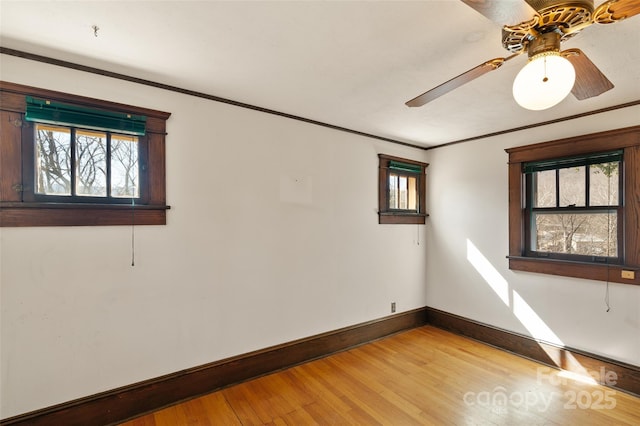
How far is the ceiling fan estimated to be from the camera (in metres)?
1.14

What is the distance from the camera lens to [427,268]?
4285 millimetres

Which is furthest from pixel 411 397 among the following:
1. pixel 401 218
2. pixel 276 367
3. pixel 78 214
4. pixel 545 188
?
pixel 78 214

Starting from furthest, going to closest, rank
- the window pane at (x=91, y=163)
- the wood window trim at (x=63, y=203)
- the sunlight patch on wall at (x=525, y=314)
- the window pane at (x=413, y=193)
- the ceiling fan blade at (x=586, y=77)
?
the window pane at (x=413, y=193) → the sunlight patch on wall at (x=525, y=314) → the window pane at (x=91, y=163) → the wood window trim at (x=63, y=203) → the ceiling fan blade at (x=586, y=77)

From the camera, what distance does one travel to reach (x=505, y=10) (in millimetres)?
1144

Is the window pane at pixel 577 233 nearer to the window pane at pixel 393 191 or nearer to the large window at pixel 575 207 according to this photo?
the large window at pixel 575 207

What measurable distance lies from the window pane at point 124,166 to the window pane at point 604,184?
161 inches

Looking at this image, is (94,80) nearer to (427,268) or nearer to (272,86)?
(272,86)

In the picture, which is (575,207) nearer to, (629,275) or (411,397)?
(629,275)

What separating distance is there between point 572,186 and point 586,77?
1.89 metres

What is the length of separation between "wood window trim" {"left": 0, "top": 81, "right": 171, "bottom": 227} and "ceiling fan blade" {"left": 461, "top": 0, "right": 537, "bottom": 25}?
219cm

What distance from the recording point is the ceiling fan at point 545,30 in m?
1.14

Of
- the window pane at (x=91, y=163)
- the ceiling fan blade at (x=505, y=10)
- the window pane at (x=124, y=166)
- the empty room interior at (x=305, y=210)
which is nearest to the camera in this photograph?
the ceiling fan blade at (x=505, y=10)

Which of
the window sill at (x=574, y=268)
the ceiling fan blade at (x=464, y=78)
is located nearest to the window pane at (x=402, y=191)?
the window sill at (x=574, y=268)

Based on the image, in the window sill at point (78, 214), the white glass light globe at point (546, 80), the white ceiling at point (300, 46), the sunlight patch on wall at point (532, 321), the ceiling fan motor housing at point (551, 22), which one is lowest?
the sunlight patch on wall at point (532, 321)
